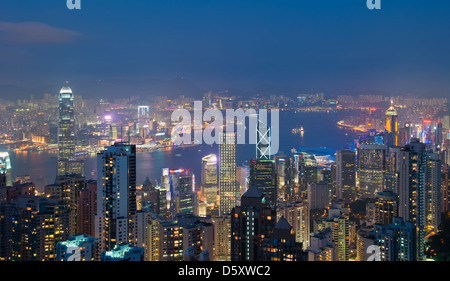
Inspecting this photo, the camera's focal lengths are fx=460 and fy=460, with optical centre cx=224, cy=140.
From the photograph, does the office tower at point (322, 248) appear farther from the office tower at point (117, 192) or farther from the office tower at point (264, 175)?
the office tower at point (264, 175)

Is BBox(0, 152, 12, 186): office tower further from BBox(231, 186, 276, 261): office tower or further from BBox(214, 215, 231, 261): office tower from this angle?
BBox(231, 186, 276, 261): office tower

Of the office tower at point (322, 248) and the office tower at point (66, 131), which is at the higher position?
the office tower at point (66, 131)

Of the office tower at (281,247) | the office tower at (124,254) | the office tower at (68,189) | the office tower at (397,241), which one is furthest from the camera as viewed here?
the office tower at (68,189)

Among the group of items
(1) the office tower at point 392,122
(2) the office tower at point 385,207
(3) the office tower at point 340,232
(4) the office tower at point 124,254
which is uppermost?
(1) the office tower at point 392,122

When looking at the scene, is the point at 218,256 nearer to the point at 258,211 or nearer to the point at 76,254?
the point at 258,211

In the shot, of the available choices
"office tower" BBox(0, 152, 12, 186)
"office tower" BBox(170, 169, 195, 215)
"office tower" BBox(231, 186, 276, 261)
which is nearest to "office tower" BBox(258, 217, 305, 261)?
"office tower" BBox(231, 186, 276, 261)

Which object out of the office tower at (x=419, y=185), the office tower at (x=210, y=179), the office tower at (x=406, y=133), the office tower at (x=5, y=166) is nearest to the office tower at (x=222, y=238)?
the office tower at (x=419, y=185)

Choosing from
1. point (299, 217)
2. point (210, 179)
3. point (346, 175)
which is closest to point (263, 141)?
point (210, 179)
